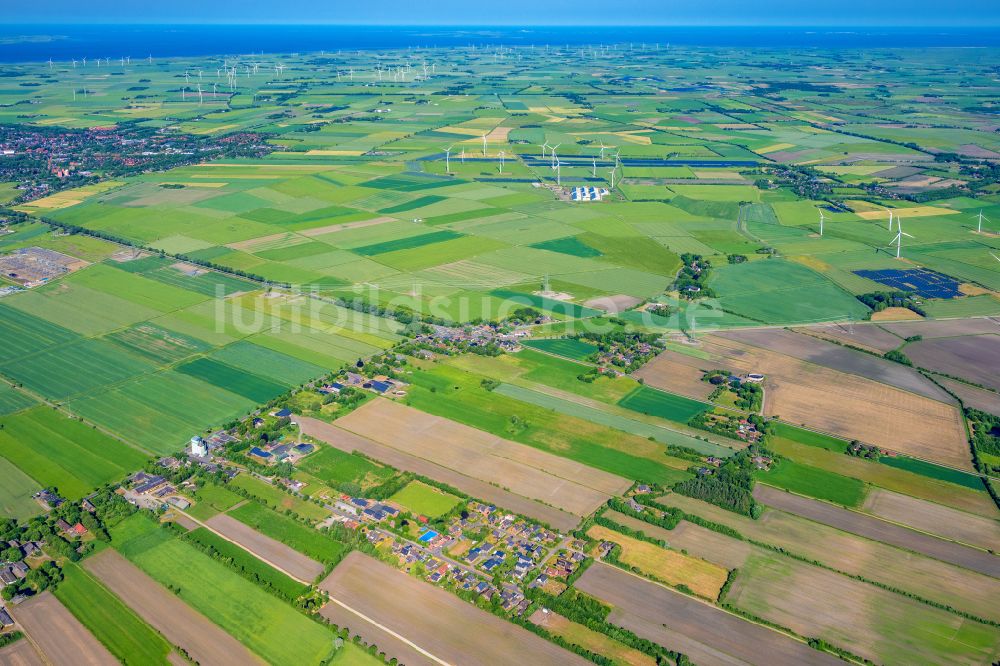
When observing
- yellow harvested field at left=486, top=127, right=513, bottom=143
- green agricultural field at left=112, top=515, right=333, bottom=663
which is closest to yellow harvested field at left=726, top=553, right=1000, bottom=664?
green agricultural field at left=112, top=515, right=333, bottom=663

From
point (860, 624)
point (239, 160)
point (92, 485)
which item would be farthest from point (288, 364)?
point (239, 160)

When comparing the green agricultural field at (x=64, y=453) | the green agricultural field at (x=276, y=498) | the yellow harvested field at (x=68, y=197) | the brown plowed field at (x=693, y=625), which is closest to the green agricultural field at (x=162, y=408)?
the green agricultural field at (x=64, y=453)

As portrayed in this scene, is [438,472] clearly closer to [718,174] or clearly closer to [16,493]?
[16,493]

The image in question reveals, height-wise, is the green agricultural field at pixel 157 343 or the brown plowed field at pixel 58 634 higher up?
the green agricultural field at pixel 157 343

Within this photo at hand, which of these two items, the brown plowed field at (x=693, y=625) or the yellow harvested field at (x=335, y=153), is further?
the yellow harvested field at (x=335, y=153)

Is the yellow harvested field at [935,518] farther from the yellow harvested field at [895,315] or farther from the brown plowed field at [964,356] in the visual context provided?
the yellow harvested field at [895,315]

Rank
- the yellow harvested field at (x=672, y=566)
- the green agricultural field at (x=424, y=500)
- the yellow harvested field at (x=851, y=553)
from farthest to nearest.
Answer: the green agricultural field at (x=424, y=500) < the yellow harvested field at (x=672, y=566) < the yellow harvested field at (x=851, y=553)

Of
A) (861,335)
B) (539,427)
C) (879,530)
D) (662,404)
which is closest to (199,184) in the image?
(539,427)
